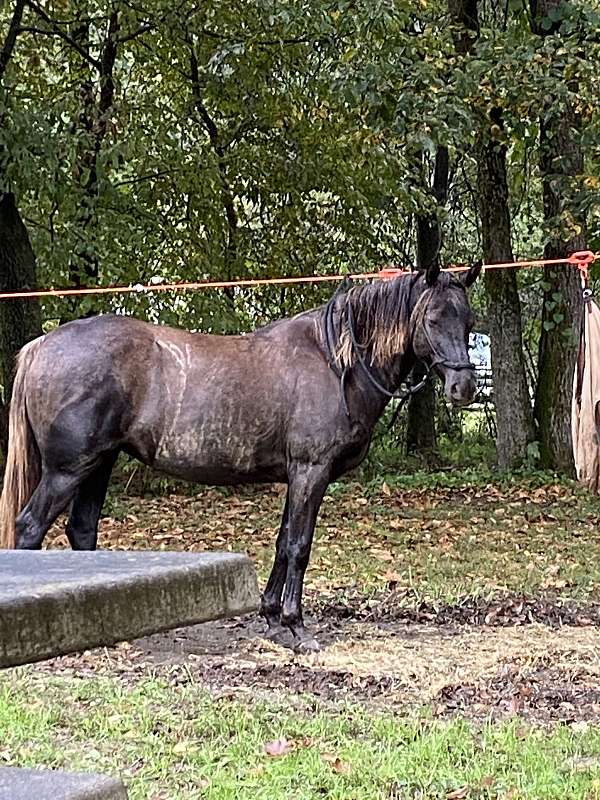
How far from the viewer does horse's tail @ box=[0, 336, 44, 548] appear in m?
6.48

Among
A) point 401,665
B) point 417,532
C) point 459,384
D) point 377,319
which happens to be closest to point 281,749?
point 401,665

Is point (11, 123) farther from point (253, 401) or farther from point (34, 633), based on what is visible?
point (34, 633)

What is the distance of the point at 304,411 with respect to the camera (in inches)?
258

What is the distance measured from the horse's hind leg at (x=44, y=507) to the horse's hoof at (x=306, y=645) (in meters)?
1.44

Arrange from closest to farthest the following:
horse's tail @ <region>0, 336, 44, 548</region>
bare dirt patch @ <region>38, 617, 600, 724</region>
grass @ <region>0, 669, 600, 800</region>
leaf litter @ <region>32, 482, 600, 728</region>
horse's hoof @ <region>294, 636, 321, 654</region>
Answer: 1. grass @ <region>0, 669, 600, 800</region>
2. bare dirt patch @ <region>38, 617, 600, 724</region>
3. leaf litter @ <region>32, 482, 600, 728</region>
4. horse's hoof @ <region>294, 636, 321, 654</region>
5. horse's tail @ <region>0, 336, 44, 548</region>

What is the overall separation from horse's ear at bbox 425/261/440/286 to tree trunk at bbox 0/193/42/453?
20.7ft

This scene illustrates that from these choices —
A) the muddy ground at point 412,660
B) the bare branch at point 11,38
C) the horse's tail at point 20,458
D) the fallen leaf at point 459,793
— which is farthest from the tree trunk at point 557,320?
the fallen leaf at point 459,793

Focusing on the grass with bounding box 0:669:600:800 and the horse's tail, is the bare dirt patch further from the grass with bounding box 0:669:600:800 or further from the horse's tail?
the horse's tail

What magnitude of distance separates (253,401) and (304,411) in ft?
0.95

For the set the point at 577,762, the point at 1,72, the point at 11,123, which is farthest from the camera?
the point at 1,72

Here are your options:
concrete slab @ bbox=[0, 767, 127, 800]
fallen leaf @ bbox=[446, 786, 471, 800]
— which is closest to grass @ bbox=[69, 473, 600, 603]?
fallen leaf @ bbox=[446, 786, 471, 800]

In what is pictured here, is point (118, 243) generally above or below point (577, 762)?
above

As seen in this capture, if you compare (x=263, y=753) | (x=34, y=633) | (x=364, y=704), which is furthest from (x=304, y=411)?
(x=34, y=633)

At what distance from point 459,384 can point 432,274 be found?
1.96 feet
